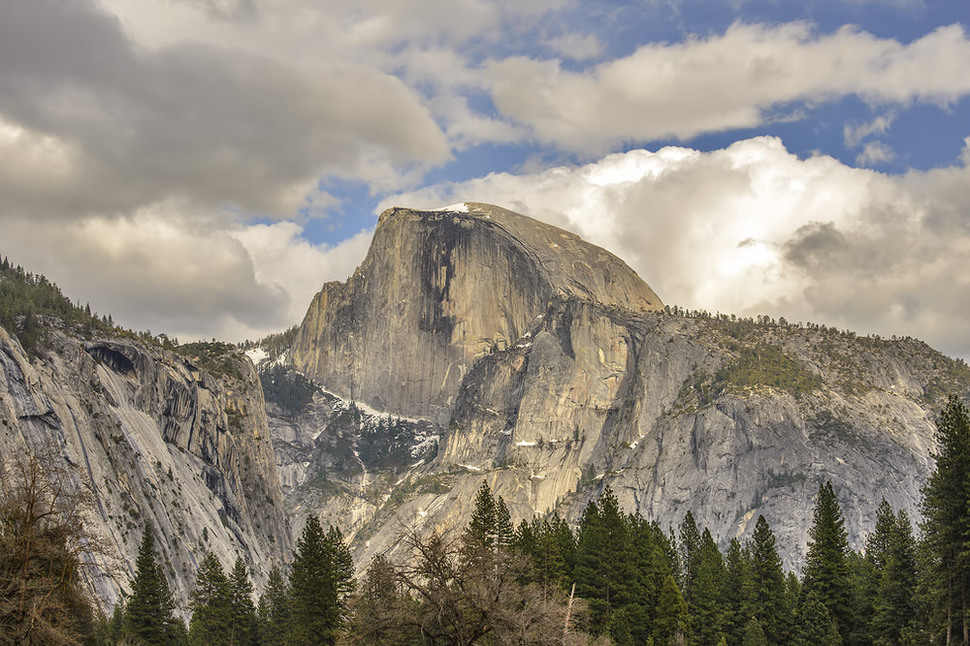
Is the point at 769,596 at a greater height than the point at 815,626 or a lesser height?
greater

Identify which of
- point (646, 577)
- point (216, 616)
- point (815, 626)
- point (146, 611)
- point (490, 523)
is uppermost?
point (490, 523)

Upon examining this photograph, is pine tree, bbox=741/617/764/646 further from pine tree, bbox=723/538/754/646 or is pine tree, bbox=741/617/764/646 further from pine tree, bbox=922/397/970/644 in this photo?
pine tree, bbox=922/397/970/644

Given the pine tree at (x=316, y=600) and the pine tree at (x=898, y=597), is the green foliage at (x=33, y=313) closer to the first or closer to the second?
the pine tree at (x=316, y=600)

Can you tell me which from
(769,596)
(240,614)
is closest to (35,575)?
(240,614)

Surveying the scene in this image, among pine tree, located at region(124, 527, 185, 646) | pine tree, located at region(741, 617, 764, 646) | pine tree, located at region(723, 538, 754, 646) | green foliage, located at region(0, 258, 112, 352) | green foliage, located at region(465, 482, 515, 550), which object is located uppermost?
green foliage, located at region(0, 258, 112, 352)

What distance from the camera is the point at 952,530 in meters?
50.9

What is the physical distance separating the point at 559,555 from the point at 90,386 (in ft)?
390

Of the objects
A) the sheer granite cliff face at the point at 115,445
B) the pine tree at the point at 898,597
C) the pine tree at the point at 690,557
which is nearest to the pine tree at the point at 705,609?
the pine tree at the point at 690,557

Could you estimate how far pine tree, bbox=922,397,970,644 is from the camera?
50500 millimetres

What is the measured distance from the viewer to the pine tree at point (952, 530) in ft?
166

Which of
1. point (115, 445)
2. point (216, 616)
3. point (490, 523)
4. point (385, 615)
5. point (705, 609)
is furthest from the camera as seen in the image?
point (115, 445)

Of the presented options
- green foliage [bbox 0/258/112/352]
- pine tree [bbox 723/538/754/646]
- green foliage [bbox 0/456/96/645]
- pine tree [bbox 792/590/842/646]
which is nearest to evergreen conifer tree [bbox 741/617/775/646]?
pine tree [bbox 792/590/842/646]

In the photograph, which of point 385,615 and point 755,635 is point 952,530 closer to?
point 755,635

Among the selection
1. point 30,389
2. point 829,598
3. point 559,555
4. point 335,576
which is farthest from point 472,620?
point 30,389
